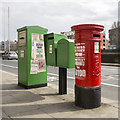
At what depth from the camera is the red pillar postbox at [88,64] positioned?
4113 millimetres

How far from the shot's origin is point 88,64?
4102 millimetres

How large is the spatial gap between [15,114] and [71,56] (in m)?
2.22

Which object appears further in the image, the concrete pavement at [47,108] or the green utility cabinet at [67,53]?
the green utility cabinet at [67,53]

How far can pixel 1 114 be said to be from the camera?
3.80m

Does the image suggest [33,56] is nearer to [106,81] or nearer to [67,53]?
[67,53]

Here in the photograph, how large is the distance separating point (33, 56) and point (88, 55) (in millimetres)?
2766

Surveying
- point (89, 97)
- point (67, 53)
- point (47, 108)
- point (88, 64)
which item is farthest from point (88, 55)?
point (47, 108)

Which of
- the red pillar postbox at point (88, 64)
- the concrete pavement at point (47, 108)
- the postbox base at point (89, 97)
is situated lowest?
the concrete pavement at point (47, 108)

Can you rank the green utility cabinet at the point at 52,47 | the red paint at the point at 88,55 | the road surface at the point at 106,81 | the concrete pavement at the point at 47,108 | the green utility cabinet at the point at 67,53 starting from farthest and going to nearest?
the road surface at the point at 106,81 → the green utility cabinet at the point at 52,47 → the green utility cabinet at the point at 67,53 → the red paint at the point at 88,55 → the concrete pavement at the point at 47,108

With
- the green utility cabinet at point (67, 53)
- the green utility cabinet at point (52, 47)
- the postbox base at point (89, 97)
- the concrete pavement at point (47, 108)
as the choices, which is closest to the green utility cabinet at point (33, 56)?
the green utility cabinet at point (52, 47)

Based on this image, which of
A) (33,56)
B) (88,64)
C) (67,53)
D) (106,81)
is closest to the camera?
(88,64)

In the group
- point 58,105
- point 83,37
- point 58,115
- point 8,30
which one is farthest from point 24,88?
point 8,30

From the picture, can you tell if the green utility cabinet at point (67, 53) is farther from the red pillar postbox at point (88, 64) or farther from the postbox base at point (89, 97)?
the postbox base at point (89, 97)

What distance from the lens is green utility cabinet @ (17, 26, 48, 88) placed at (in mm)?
6176
